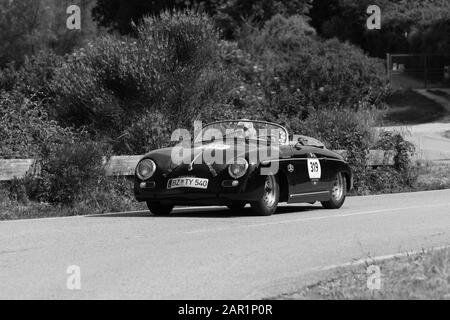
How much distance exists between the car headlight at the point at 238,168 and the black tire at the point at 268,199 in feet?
1.36

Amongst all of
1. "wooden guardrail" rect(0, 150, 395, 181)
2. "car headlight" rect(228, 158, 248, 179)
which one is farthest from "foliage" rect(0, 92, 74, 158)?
"car headlight" rect(228, 158, 248, 179)

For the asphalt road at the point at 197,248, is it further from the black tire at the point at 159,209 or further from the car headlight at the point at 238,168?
the car headlight at the point at 238,168

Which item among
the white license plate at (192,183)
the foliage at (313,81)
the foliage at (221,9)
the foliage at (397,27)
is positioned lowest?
the white license plate at (192,183)

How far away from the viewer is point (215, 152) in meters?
14.0

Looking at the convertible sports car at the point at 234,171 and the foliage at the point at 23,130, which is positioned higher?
the foliage at the point at 23,130

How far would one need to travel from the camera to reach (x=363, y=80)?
124ft

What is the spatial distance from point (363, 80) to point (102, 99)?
60.8 feet

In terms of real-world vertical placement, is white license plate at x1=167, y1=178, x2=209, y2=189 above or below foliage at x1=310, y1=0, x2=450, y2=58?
below

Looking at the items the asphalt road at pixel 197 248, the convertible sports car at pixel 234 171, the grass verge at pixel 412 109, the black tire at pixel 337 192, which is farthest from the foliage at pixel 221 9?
the asphalt road at pixel 197 248

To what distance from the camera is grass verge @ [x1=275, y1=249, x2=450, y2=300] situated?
7.60 meters

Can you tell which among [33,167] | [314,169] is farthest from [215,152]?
[33,167]

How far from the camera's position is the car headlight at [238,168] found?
1370cm

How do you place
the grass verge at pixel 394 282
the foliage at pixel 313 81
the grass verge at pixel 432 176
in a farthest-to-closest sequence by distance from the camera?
the foliage at pixel 313 81 < the grass verge at pixel 432 176 < the grass verge at pixel 394 282

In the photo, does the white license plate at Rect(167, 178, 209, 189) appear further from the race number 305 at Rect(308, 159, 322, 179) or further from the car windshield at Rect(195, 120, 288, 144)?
the race number 305 at Rect(308, 159, 322, 179)
